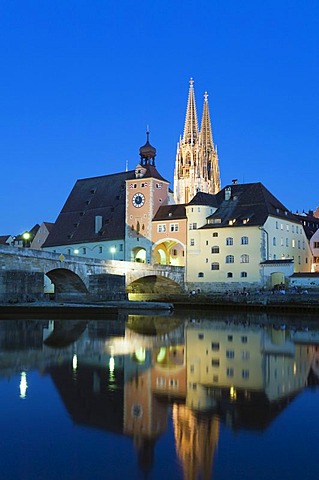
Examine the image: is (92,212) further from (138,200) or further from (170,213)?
(170,213)

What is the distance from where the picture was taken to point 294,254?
6900 cm

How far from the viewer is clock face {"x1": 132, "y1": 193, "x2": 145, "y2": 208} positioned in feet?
234

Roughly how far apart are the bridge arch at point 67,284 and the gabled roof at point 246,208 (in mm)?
18946

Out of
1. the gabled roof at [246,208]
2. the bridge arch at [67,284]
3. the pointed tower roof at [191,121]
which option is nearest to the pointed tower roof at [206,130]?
the pointed tower roof at [191,121]

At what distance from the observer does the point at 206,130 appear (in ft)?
398

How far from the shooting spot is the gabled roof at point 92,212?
7638 centimetres

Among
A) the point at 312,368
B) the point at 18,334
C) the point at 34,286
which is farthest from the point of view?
the point at 34,286

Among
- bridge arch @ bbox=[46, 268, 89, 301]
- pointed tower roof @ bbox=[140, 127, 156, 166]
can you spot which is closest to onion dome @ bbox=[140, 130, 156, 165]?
pointed tower roof @ bbox=[140, 127, 156, 166]

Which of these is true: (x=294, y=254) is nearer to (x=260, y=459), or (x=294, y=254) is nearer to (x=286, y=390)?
(x=286, y=390)

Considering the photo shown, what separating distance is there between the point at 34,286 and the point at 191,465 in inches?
1426

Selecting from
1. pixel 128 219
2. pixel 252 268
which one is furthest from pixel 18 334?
pixel 128 219

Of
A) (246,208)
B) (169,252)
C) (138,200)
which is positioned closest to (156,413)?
(246,208)

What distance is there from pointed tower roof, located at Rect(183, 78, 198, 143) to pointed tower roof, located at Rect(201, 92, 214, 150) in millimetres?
3225

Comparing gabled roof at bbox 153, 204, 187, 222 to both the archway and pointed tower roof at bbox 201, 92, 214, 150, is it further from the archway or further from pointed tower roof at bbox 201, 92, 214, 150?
pointed tower roof at bbox 201, 92, 214, 150
